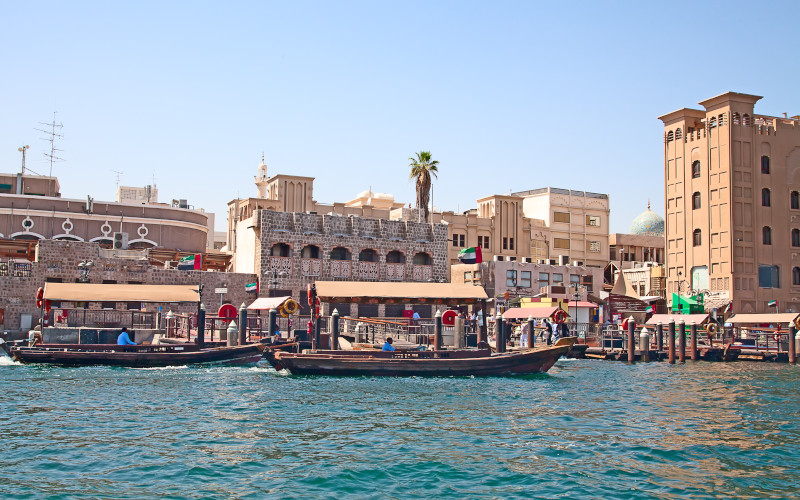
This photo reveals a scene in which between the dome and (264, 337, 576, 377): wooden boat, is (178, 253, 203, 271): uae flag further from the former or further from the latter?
the dome

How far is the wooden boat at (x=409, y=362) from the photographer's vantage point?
29125 millimetres

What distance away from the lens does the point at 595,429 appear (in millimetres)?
18922

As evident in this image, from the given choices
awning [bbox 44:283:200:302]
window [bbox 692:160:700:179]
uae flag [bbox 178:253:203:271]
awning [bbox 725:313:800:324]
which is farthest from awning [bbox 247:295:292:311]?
window [bbox 692:160:700:179]

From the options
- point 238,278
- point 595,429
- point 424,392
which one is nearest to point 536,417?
point 595,429

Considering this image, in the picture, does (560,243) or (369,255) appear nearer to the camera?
(369,255)

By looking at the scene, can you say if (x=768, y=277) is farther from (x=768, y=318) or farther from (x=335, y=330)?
(x=335, y=330)

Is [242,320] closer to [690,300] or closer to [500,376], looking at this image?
[500,376]

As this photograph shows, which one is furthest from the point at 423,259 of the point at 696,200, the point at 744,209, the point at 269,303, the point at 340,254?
the point at 744,209

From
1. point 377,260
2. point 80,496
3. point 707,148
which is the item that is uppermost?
point 707,148

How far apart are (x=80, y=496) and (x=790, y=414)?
728 inches

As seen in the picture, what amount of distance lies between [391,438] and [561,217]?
54.0 m

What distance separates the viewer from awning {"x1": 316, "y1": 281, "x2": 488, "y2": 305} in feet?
123

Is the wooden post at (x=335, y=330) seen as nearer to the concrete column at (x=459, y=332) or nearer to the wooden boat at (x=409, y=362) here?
the wooden boat at (x=409, y=362)

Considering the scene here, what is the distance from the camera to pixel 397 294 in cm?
3825
